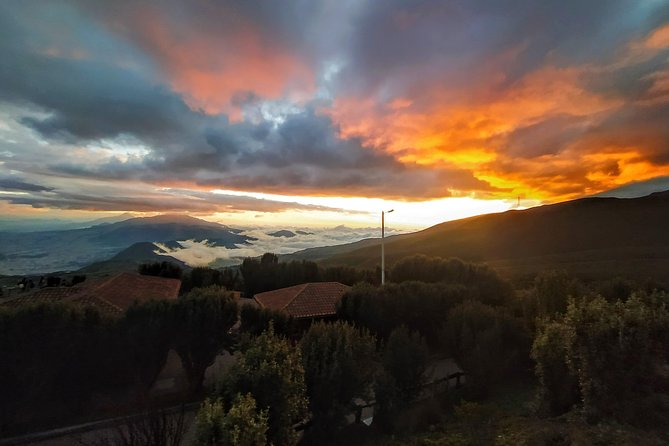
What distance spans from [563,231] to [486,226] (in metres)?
28.8

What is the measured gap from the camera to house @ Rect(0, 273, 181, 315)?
25.8 metres

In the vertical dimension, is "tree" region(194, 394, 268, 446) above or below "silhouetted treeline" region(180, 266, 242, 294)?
above

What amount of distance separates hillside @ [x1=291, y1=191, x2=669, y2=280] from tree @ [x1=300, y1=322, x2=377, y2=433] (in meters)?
65.0

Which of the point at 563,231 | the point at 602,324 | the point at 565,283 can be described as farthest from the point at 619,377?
the point at 563,231

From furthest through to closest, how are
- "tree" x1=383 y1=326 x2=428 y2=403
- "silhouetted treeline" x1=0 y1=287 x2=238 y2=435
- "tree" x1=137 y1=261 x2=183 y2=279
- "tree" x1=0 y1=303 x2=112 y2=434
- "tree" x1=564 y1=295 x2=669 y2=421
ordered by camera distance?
"tree" x1=137 y1=261 x2=183 y2=279 → "tree" x1=383 y1=326 x2=428 y2=403 → "silhouetted treeline" x1=0 y1=287 x2=238 y2=435 → "tree" x1=0 y1=303 x2=112 y2=434 → "tree" x1=564 y1=295 x2=669 y2=421

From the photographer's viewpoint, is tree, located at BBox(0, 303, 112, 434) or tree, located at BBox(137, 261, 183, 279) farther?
tree, located at BBox(137, 261, 183, 279)

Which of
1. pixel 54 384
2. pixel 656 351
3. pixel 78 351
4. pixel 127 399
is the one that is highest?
pixel 656 351

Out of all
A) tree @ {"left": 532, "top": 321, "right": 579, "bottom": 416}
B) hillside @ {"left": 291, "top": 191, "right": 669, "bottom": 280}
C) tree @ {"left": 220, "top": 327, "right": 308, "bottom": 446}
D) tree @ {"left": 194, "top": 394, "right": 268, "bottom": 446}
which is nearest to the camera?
tree @ {"left": 194, "top": 394, "right": 268, "bottom": 446}

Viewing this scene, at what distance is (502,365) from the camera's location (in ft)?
66.0

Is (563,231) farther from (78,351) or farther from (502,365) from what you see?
(78,351)

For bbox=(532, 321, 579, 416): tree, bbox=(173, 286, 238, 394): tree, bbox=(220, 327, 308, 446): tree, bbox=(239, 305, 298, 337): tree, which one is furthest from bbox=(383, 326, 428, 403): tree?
bbox=(173, 286, 238, 394): tree

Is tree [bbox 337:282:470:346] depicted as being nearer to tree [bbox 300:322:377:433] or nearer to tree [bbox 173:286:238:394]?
tree [bbox 173:286:238:394]

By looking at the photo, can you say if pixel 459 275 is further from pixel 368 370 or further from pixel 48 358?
pixel 48 358

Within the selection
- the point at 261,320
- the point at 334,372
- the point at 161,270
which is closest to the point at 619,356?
the point at 334,372
